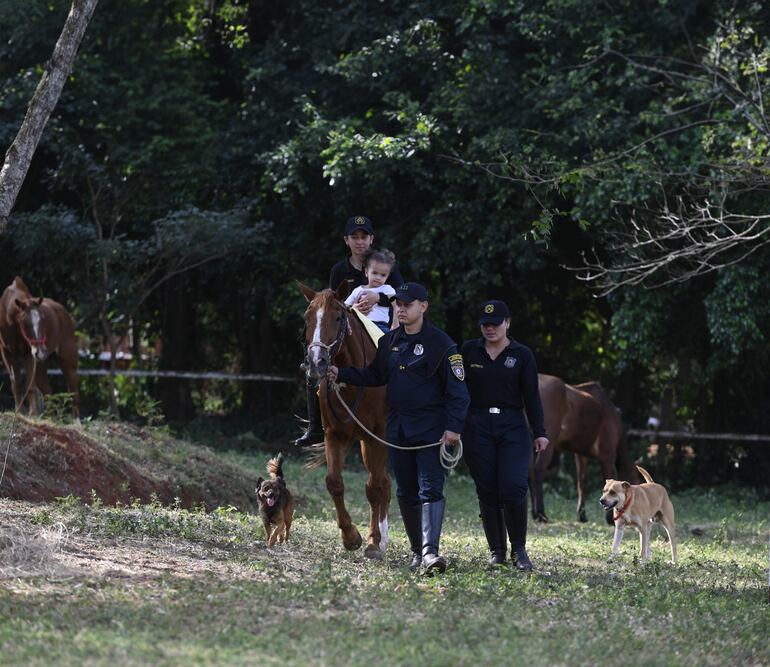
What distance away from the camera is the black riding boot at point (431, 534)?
9.35m

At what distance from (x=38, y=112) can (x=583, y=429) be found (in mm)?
9767

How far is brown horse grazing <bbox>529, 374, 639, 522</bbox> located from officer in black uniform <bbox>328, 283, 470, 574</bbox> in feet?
23.1

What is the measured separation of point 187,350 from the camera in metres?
26.4

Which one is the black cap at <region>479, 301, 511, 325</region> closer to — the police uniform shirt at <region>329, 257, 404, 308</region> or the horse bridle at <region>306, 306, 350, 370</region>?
the horse bridle at <region>306, 306, 350, 370</region>

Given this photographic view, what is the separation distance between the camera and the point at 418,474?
9602 millimetres

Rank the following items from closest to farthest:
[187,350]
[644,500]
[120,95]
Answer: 1. [644,500]
2. [120,95]
3. [187,350]

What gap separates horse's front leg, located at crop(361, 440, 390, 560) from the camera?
→ 10570 millimetres

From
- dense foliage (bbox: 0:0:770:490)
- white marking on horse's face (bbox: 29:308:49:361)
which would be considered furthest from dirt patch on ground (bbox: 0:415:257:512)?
dense foliage (bbox: 0:0:770:490)

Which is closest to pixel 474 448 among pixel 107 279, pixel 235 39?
pixel 107 279

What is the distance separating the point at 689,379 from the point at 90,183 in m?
11.3

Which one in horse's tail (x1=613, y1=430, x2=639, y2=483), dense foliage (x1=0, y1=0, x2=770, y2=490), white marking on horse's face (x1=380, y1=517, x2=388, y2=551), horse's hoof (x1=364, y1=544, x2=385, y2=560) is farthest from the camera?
dense foliage (x1=0, y1=0, x2=770, y2=490)

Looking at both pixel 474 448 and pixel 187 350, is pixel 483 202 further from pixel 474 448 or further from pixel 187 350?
pixel 474 448

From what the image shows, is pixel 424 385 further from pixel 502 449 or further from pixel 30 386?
pixel 30 386

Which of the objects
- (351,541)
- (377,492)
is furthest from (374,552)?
(377,492)
